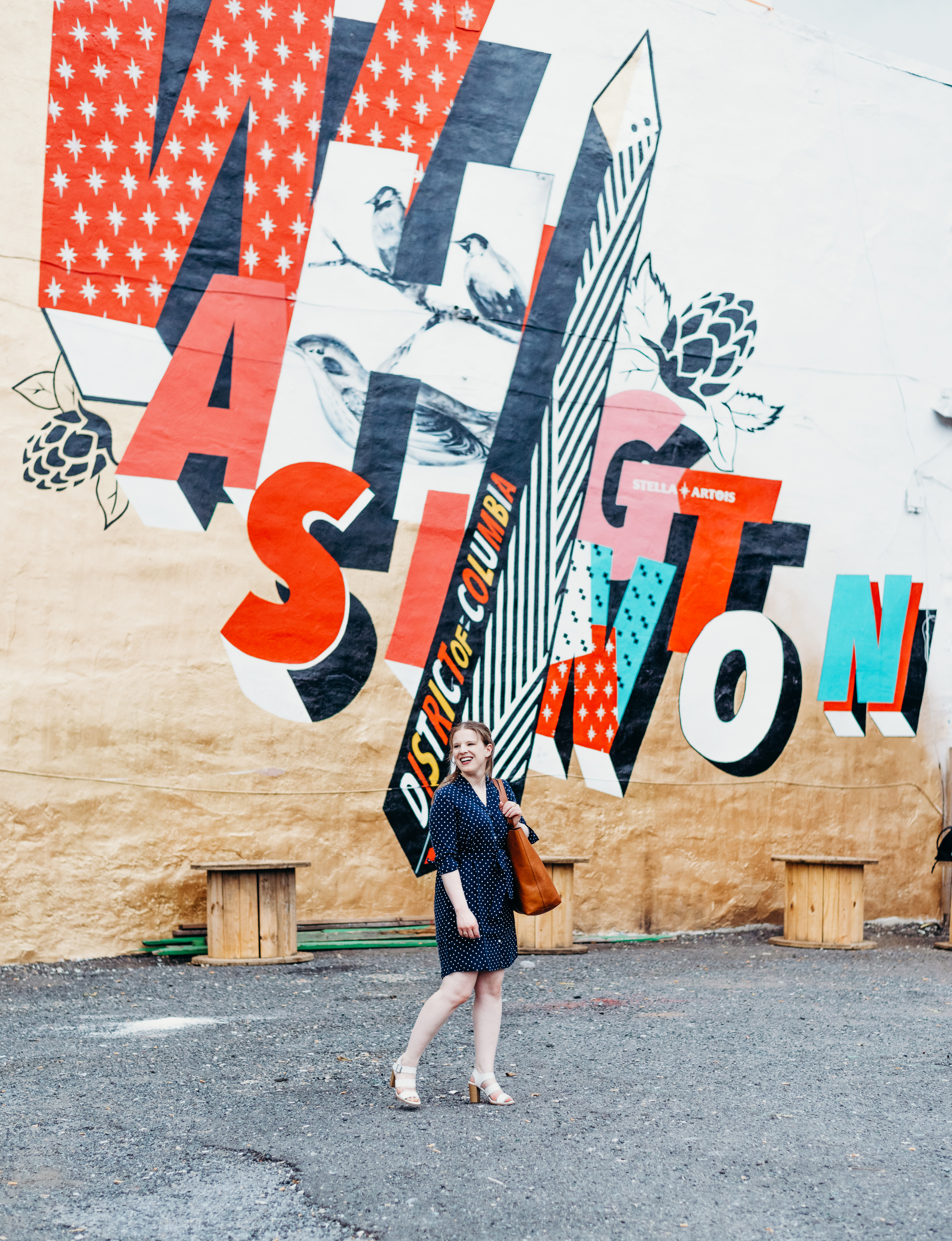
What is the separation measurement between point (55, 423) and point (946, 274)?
24.6 ft

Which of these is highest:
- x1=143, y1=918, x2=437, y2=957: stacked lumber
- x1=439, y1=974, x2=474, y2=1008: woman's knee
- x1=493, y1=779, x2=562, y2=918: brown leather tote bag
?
x1=493, y1=779, x2=562, y2=918: brown leather tote bag

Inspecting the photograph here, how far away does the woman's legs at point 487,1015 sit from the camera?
4.81 m

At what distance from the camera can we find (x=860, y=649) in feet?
33.8

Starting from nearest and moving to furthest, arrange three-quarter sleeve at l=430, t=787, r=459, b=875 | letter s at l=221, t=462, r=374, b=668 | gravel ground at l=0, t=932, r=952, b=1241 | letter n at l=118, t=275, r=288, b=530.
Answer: gravel ground at l=0, t=932, r=952, b=1241 → three-quarter sleeve at l=430, t=787, r=459, b=875 → letter n at l=118, t=275, r=288, b=530 → letter s at l=221, t=462, r=374, b=668

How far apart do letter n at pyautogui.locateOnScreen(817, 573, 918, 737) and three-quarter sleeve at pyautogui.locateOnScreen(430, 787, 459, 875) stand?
600cm

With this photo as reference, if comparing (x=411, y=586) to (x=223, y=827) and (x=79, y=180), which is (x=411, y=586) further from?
(x=79, y=180)

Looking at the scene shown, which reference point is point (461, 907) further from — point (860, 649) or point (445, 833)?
point (860, 649)

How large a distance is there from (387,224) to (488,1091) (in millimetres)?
6503

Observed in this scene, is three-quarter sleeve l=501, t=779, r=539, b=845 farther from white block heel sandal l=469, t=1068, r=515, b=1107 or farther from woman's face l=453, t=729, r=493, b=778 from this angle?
white block heel sandal l=469, t=1068, r=515, b=1107

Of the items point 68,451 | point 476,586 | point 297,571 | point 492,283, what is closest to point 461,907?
point 297,571

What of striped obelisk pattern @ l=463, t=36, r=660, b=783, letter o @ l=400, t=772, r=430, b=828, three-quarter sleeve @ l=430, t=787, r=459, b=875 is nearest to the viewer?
three-quarter sleeve @ l=430, t=787, r=459, b=875

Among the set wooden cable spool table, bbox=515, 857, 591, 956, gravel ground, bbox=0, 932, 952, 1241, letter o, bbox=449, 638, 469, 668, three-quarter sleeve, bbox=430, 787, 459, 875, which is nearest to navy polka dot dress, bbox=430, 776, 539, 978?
three-quarter sleeve, bbox=430, 787, 459, 875

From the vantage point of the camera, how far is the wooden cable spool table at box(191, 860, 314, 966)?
26.2ft

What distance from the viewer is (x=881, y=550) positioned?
1043 centimetres
